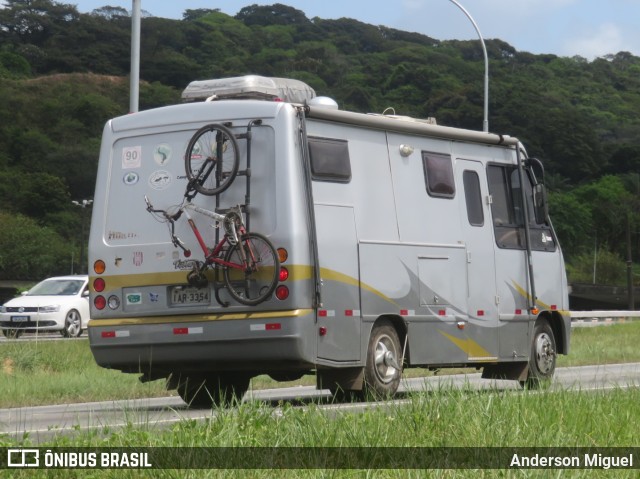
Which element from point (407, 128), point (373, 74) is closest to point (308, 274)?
point (407, 128)

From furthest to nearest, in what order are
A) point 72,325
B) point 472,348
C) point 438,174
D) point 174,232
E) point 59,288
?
point 59,288 → point 72,325 → point 472,348 → point 438,174 → point 174,232

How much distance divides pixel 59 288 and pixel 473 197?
2066cm

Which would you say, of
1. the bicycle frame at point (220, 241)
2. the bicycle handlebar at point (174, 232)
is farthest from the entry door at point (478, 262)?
the bicycle handlebar at point (174, 232)

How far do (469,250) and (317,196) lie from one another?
281 cm

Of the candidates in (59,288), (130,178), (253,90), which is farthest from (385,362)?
(59,288)

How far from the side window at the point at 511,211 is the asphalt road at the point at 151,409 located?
1.73 metres

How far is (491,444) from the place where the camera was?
26.9ft

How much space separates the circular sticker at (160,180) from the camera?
13.3 m

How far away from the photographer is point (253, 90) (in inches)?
532

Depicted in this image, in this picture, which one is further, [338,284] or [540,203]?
[540,203]

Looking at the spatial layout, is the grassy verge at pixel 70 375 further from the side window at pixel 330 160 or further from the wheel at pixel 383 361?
the side window at pixel 330 160

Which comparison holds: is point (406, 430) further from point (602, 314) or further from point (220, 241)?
point (602, 314)

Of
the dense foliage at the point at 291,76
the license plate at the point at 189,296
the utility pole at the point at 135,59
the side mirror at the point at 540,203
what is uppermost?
the dense foliage at the point at 291,76

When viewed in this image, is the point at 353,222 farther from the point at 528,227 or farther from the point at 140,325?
the point at 528,227
